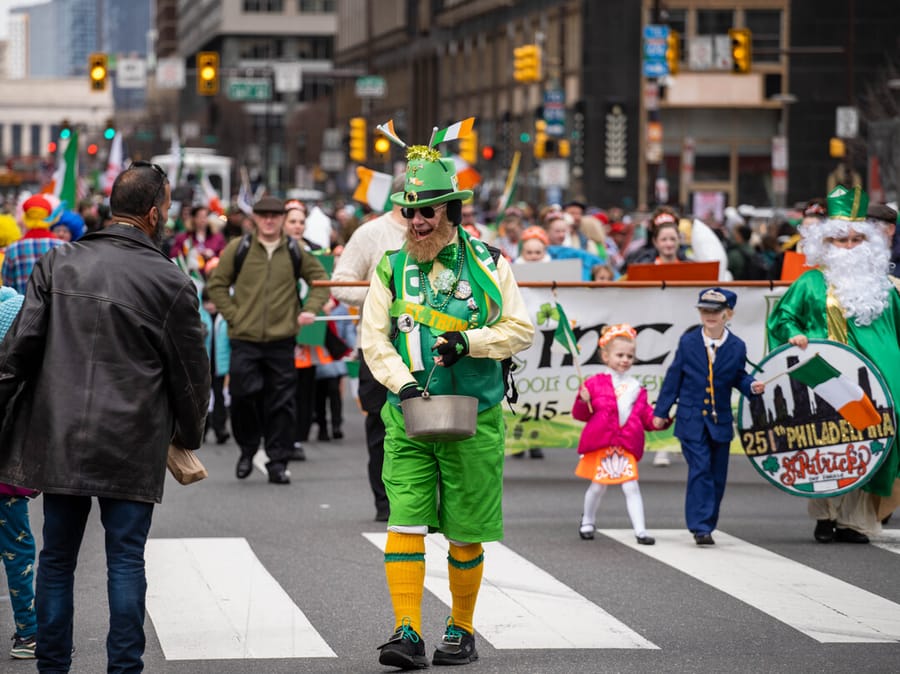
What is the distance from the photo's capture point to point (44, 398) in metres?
5.97

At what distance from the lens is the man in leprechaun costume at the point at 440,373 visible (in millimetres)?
7008

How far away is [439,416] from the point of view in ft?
22.2

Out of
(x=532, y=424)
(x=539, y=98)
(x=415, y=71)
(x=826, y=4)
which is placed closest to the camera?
(x=532, y=424)

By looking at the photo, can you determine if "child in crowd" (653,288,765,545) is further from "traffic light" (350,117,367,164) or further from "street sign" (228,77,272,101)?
"traffic light" (350,117,367,164)

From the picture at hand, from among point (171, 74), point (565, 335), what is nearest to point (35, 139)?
point (171, 74)

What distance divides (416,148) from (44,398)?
2.01 meters

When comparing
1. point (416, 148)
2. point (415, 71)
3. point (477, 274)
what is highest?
point (415, 71)

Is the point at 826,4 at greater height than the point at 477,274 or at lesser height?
greater

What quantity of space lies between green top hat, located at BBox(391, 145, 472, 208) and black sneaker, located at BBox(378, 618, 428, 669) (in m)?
1.67

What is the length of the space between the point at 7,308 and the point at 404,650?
2.05m

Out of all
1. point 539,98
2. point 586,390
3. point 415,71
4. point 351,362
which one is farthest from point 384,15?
point 586,390

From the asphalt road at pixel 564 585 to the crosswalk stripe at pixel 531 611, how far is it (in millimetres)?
19

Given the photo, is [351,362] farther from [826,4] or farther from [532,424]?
[826,4]

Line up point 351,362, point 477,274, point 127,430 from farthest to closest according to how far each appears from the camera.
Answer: point 351,362 → point 477,274 → point 127,430
